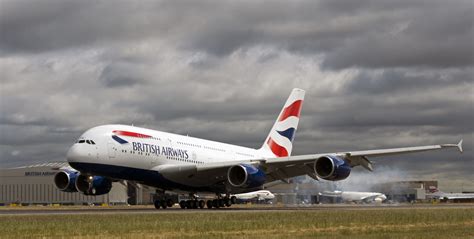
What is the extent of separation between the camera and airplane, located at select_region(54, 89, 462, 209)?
5278cm

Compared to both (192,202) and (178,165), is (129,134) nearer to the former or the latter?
(178,165)

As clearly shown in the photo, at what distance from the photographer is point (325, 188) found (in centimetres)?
8575

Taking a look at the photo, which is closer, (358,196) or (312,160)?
(312,160)

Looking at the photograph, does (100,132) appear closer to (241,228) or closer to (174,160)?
(174,160)

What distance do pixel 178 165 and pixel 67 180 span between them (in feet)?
32.1

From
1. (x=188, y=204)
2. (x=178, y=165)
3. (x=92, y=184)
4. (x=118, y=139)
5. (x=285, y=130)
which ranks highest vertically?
(x=285, y=130)

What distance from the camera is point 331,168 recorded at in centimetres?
5322

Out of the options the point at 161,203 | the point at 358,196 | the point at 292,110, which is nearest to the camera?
Answer: the point at 161,203

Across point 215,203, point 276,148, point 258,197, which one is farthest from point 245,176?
point 258,197

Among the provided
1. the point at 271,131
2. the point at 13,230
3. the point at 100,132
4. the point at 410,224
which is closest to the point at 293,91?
the point at 271,131

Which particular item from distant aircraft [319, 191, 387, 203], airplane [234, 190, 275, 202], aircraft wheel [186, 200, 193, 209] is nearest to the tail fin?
aircraft wheel [186, 200, 193, 209]

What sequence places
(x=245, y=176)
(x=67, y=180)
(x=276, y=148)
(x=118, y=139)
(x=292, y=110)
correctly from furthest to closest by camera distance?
1. (x=292, y=110)
2. (x=276, y=148)
3. (x=67, y=180)
4. (x=245, y=176)
5. (x=118, y=139)

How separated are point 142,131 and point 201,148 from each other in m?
7.45

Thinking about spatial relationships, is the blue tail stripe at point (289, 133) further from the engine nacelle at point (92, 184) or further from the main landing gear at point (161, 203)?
the engine nacelle at point (92, 184)
